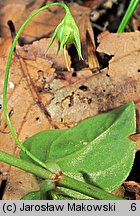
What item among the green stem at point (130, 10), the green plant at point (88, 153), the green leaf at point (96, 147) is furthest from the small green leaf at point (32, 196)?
the green stem at point (130, 10)

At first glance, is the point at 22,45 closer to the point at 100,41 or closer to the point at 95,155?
the point at 100,41

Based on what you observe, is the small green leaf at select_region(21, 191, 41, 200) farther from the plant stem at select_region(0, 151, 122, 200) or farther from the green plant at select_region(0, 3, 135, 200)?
the plant stem at select_region(0, 151, 122, 200)

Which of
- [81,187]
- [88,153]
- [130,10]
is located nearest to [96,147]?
[88,153]

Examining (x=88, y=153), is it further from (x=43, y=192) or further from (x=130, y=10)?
(x=130, y=10)

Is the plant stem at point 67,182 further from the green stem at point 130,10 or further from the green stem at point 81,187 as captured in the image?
the green stem at point 130,10

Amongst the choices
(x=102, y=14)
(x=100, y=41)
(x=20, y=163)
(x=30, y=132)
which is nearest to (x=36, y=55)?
(x=100, y=41)

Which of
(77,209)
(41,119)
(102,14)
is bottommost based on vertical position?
(77,209)
